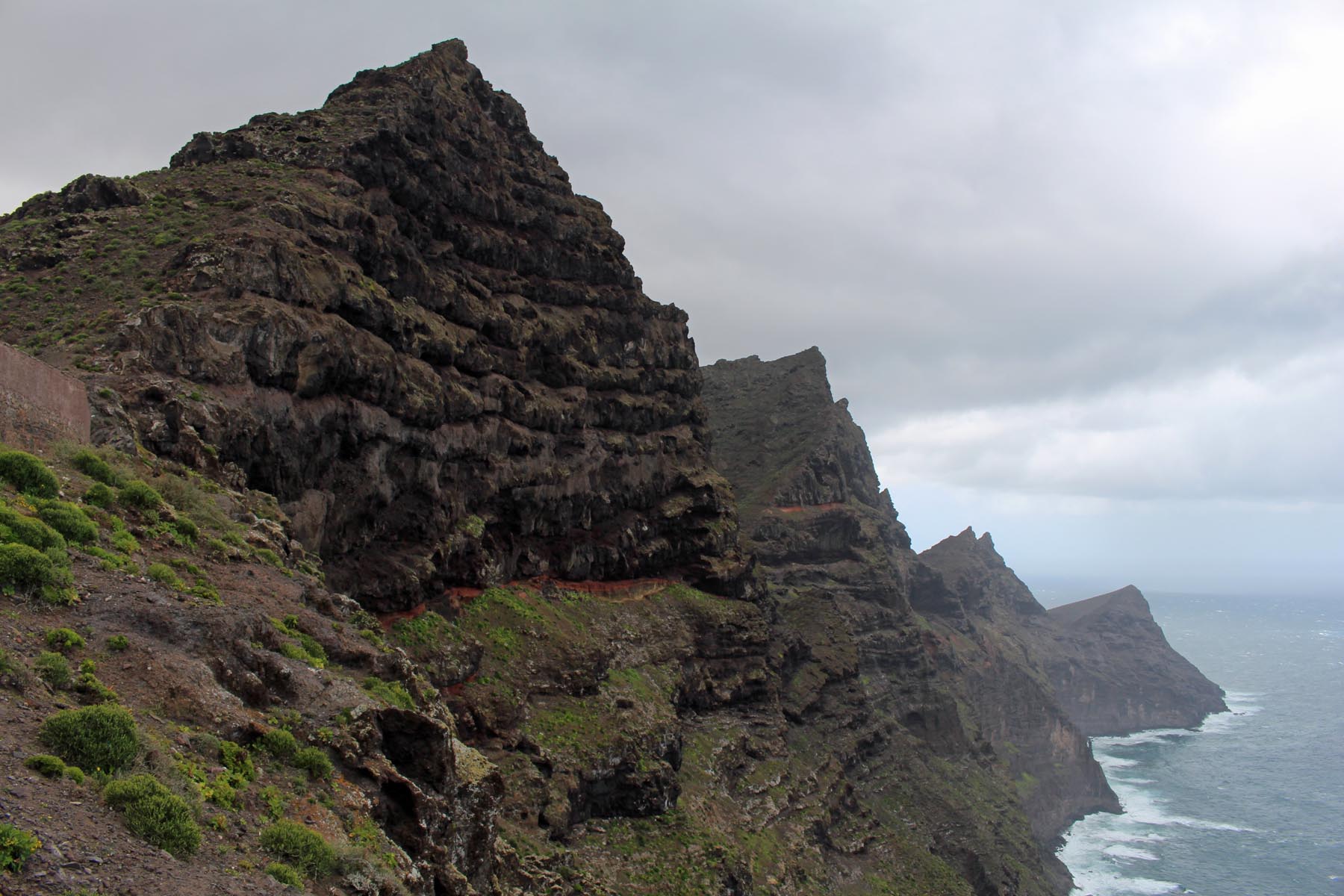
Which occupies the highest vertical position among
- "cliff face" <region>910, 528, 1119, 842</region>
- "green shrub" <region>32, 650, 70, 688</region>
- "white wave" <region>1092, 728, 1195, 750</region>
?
"green shrub" <region>32, 650, 70, 688</region>

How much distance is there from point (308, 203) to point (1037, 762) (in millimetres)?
133610

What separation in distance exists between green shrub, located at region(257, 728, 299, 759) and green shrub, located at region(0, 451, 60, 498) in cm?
886

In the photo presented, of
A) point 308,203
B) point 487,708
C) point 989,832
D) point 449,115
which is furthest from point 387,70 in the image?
point 989,832

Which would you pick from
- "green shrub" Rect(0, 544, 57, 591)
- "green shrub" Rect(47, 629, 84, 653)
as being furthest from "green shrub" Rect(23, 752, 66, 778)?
"green shrub" Rect(0, 544, 57, 591)

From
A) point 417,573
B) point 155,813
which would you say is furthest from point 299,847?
point 417,573

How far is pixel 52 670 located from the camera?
14445 mm

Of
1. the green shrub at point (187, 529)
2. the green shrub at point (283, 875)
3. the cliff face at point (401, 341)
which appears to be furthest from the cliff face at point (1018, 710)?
the green shrub at point (283, 875)

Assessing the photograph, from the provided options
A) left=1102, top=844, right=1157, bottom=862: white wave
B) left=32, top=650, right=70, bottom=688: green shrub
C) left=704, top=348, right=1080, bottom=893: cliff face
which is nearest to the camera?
left=32, top=650, right=70, bottom=688: green shrub

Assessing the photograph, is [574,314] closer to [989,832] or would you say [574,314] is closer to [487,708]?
[487,708]

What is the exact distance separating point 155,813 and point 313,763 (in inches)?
172

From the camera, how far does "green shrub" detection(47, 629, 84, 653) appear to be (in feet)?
50.7

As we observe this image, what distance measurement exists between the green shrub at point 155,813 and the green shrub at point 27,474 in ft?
35.0

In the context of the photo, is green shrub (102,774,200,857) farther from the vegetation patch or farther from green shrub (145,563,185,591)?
the vegetation patch

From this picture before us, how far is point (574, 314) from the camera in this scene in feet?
223
